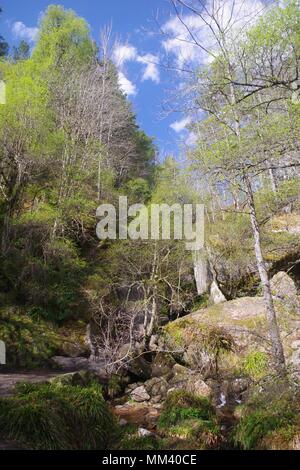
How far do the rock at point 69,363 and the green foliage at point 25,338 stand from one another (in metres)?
0.27

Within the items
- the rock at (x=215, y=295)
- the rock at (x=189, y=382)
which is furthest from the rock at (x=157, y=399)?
the rock at (x=215, y=295)

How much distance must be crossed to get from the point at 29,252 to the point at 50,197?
3.31 m

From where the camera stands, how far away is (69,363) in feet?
32.9

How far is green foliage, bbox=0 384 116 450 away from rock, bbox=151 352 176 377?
4071 mm

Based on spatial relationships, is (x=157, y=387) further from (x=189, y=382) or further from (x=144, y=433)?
(x=144, y=433)

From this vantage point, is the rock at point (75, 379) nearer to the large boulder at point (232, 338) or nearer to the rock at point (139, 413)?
the rock at point (139, 413)

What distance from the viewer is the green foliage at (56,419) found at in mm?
4770

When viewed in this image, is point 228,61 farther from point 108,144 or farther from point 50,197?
point 108,144

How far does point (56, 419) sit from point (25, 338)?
5754 millimetres

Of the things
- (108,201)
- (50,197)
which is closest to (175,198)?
(108,201)

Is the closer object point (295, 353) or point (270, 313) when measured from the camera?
point (270, 313)

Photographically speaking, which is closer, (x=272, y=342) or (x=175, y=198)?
(x=272, y=342)

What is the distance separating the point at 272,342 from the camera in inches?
289

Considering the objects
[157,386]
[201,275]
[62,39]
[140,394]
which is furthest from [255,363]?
[62,39]
